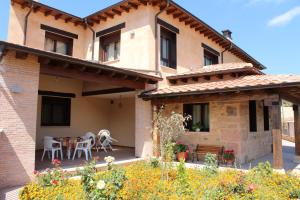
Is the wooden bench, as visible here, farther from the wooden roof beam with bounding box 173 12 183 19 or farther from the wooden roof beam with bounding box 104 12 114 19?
the wooden roof beam with bounding box 104 12 114 19

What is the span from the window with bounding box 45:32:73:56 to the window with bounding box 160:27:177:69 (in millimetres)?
5259

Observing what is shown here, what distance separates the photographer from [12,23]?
11.5 m

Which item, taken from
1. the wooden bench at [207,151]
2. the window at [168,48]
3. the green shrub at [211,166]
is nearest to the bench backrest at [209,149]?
the wooden bench at [207,151]

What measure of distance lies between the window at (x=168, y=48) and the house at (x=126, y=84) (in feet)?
0.18

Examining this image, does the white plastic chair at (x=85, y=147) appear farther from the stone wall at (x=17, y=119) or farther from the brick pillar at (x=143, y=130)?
the stone wall at (x=17, y=119)

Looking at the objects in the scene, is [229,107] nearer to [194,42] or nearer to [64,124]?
[194,42]

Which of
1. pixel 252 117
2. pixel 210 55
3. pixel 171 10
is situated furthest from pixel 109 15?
pixel 252 117

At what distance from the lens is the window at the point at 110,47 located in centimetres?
1326

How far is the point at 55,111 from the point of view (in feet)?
41.8

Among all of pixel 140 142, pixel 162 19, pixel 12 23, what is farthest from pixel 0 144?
pixel 162 19

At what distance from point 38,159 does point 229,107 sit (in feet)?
26.1

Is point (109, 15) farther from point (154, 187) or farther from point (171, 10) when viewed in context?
point (154, 187)

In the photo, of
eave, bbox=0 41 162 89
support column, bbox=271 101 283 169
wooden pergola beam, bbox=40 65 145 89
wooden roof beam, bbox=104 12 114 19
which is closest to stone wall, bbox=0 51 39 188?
eave, bbox=0 41 162 89

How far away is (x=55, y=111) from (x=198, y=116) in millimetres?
7134
